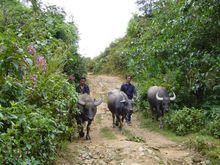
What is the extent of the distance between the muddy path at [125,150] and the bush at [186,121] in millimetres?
654

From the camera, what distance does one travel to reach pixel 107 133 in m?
13.1

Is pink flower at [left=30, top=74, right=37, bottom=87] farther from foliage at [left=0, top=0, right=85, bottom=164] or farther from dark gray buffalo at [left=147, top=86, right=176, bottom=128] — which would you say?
dark gray buffalo at [left=147, top=86, right=176, bottom=128]

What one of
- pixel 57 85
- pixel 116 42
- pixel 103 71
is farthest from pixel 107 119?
pixel 116 42

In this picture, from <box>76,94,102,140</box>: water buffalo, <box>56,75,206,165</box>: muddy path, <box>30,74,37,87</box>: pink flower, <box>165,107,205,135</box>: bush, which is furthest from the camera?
<box>165,107,205,135</box>: bush

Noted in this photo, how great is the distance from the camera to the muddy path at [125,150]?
9.30m

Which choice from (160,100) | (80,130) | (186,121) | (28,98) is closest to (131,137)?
(80,130)

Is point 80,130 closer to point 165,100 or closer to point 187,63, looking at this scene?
point 187,63

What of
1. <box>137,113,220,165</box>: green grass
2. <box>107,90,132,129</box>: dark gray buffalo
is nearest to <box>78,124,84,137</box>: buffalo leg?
<box>107,90,132,129</box>: dark gray buffalo

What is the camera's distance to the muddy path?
9.30 metres

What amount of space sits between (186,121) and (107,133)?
Result: 2582mm

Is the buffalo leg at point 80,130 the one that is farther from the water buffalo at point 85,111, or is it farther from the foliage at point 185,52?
the foliage at point 185,52

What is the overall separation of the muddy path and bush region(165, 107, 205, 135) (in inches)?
25.8

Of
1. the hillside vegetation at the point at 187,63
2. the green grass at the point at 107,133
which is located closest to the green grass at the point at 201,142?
the hillside vegetation at the point at 187,63

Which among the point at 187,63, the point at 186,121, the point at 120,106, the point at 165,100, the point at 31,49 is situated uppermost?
the point at 187,63
